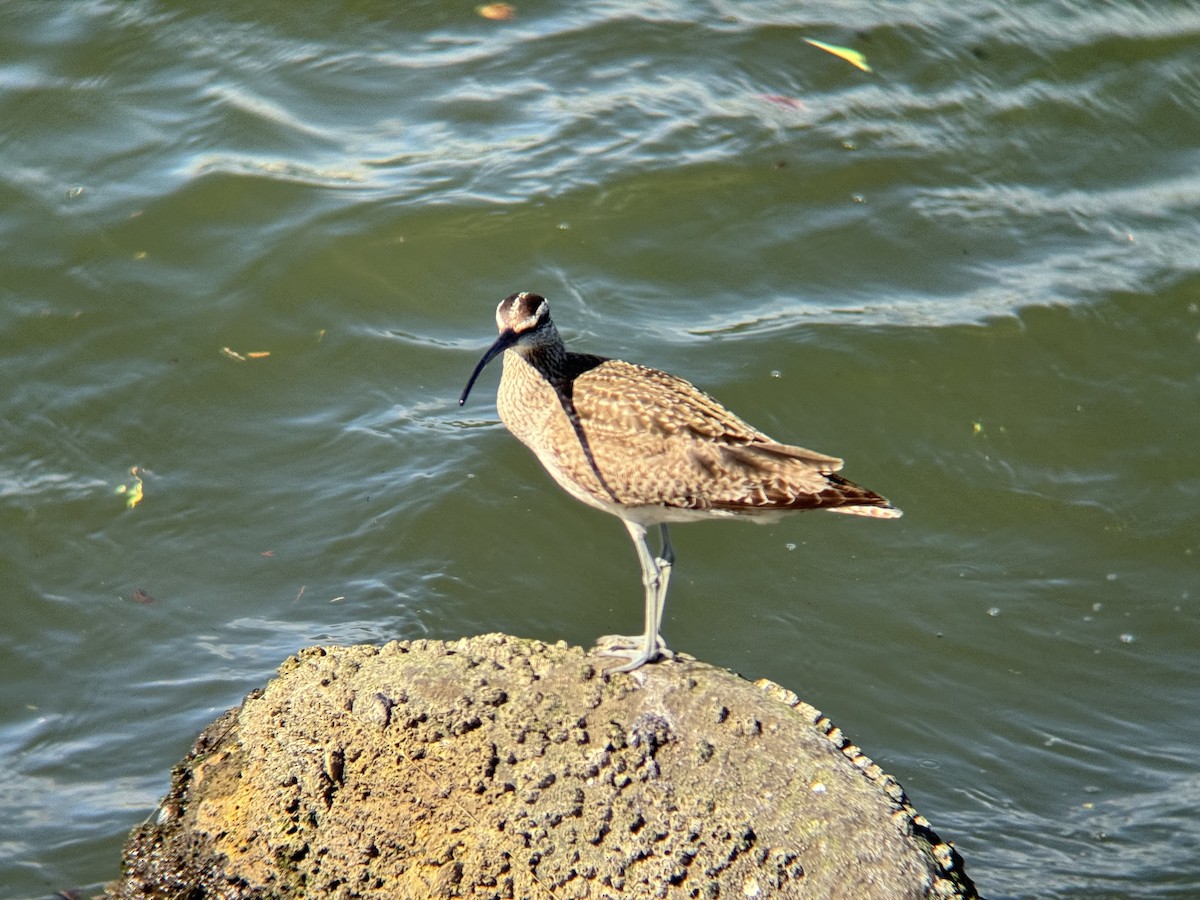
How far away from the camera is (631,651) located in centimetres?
539

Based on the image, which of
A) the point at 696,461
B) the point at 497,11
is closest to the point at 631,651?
the point at 696,461

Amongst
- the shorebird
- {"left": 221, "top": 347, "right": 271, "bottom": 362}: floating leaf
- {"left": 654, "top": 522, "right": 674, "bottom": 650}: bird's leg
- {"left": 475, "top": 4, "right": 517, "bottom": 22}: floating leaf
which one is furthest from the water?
the shorebird

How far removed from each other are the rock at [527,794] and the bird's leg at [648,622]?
563mm

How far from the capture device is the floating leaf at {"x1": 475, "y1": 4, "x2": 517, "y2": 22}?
1138 cm

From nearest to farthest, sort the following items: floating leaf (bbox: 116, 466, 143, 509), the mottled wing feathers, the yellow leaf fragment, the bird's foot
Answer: the bird's foot < the mottled wing feathers < floating leaf (bbox: 116, 466, 143, 509) < the yellow leaf fragment

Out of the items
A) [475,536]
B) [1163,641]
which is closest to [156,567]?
[475,536]

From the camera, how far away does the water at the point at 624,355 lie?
6.40 metres

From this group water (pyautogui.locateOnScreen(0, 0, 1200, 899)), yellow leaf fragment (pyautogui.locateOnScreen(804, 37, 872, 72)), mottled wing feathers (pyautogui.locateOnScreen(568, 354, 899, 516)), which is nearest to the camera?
mottled wing feathers (pyautogui.locateOnScreen(568, 354, 899, 516))

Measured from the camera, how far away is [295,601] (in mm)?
6824

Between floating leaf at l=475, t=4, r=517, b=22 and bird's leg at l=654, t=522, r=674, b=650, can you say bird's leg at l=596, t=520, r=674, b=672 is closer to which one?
bird's leg at l=654, t=522, r=674, b=650

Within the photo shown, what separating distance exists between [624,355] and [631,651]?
3381 millimetres

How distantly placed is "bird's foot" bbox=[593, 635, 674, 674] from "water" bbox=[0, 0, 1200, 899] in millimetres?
1001

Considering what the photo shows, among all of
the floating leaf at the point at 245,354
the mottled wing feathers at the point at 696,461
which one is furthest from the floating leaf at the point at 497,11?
the mottled wing feathers at the point at 696,461

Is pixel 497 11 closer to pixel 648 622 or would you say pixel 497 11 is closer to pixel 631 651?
pixel 648 622
